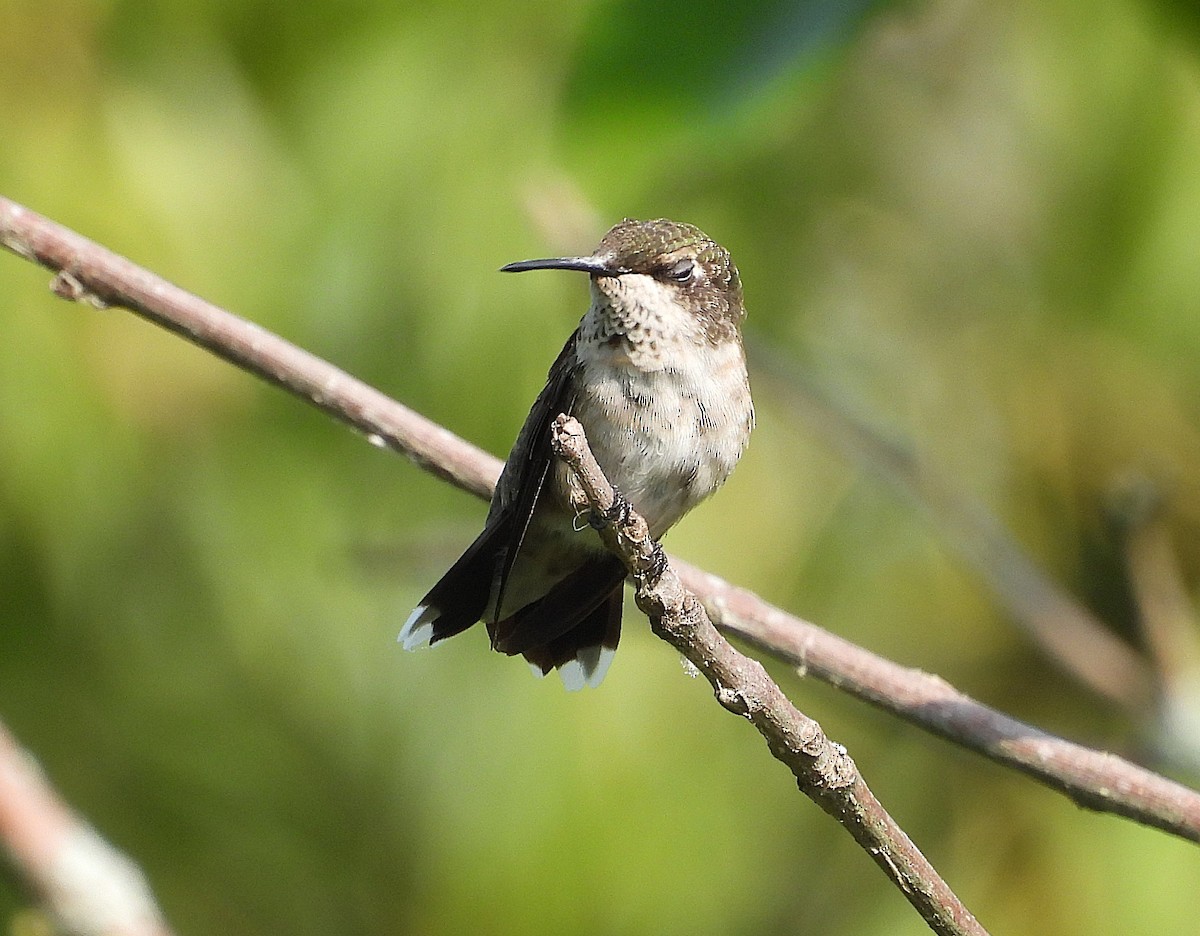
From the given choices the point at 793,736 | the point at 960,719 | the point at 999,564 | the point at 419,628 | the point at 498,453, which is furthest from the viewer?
the point at 498,453

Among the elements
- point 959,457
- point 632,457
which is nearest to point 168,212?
point 632,457

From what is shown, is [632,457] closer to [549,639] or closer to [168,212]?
[549,639]

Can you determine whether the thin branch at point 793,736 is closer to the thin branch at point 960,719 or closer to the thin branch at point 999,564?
the thin branch at point 960,719

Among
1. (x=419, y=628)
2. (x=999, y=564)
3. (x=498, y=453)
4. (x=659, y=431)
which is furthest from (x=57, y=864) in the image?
(x=999, y=564)

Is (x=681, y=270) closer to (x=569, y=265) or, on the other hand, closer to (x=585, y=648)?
(x=569, y=265)

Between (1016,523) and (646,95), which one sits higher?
(646,95)

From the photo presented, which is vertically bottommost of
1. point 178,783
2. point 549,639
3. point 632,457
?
point 178,783

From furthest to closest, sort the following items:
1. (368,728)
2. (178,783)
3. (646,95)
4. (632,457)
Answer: (178,783) < (368,728) < (632,457) < (646,95)

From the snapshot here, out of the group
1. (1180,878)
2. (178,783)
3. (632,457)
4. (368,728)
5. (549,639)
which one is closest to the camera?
(632,457)
